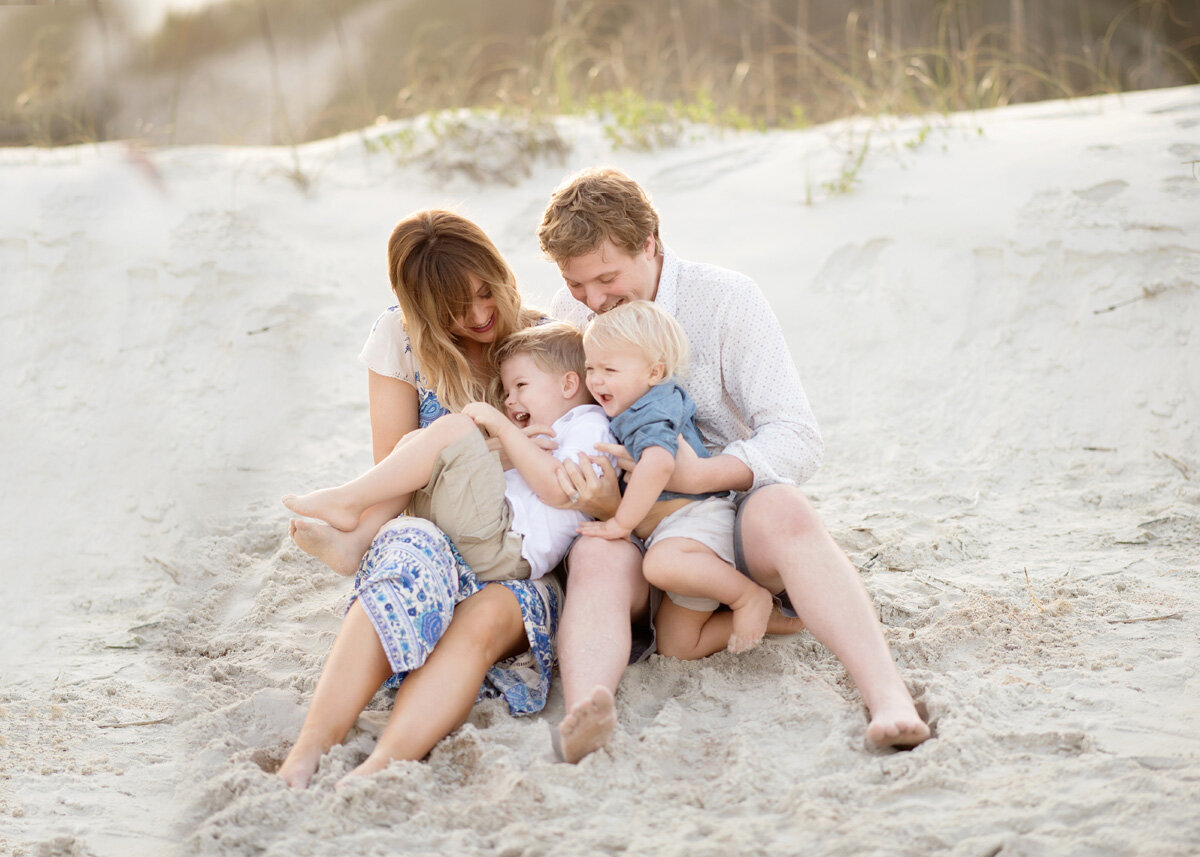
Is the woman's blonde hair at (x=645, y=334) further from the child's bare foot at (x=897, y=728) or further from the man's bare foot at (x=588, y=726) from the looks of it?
the child's bare foot at (x=897, y=728)

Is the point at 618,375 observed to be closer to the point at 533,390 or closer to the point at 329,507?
the point at 533,390

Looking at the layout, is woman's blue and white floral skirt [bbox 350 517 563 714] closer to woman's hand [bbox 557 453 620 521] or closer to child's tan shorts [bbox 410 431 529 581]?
child's tan shorts [bbox 410 431 529 581]

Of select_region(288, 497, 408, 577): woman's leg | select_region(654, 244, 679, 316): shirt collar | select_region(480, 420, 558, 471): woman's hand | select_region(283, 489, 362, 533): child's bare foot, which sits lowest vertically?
select_region(288, 497, 408, 577): woman's leg

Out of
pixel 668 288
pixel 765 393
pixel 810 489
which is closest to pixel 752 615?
pixel 765 393

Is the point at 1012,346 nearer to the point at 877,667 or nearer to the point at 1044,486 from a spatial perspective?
the point at 1044,486

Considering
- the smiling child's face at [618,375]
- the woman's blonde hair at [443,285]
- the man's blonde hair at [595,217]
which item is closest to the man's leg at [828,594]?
the smiling child's face at [618,375]

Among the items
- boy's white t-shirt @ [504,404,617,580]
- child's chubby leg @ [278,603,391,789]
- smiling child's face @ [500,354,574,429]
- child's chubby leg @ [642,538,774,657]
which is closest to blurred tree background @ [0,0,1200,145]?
smiling child's face @ [500,354,574,429]

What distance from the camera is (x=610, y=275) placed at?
2758 millimetres

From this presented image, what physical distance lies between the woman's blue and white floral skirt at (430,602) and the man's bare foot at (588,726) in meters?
0.33

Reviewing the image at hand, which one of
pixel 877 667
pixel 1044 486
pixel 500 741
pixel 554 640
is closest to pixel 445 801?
pixel 500 741

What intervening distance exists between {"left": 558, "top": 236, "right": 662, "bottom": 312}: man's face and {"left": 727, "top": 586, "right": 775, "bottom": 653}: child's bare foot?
2.92ft

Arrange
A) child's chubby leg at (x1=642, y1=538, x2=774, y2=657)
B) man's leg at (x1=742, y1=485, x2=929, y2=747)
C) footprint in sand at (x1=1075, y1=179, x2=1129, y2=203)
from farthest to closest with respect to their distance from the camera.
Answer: footprint in sand at (x1=1075, y1=179, x2=1129, y2=203) → child's chubby leg at (x1=642, y1=538, x2=774, y2=657) → man's leg at (x1=742, y1=485, x2=929, y2=747)

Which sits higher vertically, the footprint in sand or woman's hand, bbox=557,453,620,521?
the footprint in sand

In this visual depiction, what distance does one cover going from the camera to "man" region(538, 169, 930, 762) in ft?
7.59
